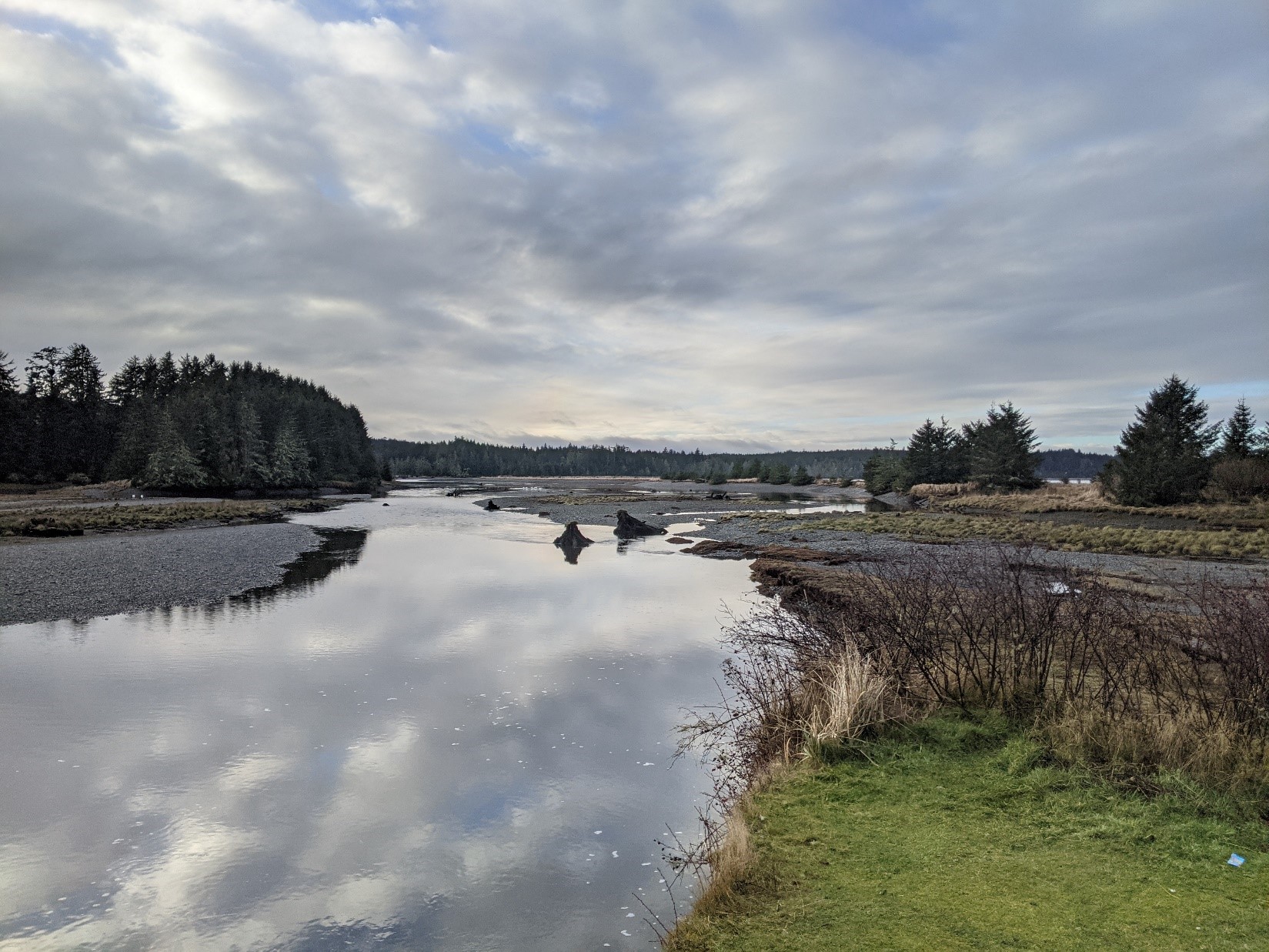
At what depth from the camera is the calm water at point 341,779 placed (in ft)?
19.7

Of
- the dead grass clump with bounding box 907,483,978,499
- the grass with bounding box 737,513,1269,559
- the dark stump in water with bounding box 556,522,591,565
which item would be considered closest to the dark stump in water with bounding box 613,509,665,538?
the dark stump in water with bounding box 556,522,591,565

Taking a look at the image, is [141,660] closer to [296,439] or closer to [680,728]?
[680,728]

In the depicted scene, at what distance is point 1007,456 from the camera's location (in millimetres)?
69375

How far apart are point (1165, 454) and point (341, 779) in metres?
55.4

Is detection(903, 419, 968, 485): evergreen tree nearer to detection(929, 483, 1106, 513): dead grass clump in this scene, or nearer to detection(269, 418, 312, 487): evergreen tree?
detection(929, 483, 1106, 513): dead grass clump

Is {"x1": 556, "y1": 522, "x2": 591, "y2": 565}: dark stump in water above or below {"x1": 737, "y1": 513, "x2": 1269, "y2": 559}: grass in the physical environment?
below

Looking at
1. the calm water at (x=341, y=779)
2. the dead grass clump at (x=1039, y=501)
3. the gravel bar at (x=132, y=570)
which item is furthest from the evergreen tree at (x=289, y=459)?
the dead grass clump at (x=1039, y=501)

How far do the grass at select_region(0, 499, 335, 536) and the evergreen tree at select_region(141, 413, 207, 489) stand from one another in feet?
52.0

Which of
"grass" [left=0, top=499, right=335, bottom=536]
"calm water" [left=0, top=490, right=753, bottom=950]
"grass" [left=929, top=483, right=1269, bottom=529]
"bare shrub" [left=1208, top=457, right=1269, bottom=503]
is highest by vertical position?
"bare shrub" [left=1208, top=457, right=1269, bottom=503]

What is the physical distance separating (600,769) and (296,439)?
103m

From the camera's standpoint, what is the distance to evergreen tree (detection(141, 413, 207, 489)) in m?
74.0

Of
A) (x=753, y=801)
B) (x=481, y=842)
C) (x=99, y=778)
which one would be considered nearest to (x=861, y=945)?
(x=753, y=801)

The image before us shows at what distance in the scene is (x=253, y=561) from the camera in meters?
28.8

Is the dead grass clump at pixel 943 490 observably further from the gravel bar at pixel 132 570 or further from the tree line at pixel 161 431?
the tree line at pixel 161 431
